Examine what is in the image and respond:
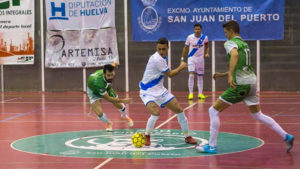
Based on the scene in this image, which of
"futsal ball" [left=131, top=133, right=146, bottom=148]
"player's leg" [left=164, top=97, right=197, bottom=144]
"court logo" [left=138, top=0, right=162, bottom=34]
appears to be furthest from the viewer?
"court logo" [left=138, top=0, right=162, bottom=34]

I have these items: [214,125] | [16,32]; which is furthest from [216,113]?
[16,32]

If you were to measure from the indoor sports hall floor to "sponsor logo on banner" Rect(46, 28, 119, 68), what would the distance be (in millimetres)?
1358

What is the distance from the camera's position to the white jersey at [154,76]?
9852mm

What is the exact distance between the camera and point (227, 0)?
2112cm

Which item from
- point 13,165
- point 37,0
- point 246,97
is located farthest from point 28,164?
point 37,0

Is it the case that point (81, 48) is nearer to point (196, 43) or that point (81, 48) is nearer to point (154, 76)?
point (196, 43)

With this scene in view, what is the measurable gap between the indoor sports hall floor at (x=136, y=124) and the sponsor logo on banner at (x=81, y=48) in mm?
1358

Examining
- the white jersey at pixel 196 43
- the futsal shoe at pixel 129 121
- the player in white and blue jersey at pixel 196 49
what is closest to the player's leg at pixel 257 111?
the futsal shoe at pixel 129 121

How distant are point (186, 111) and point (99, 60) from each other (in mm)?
7878

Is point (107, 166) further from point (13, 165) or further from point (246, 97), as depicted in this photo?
point (246, 97)

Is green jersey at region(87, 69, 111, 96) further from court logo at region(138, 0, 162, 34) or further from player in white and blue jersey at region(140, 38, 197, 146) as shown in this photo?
court logo at region(138, 0, 162, 34)

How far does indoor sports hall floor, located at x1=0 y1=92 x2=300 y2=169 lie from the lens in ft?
27.3

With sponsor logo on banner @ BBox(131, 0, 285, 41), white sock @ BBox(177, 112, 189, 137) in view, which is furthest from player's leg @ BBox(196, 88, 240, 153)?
sponsor logo on banner @ BBox(131, 0, 285, 41)

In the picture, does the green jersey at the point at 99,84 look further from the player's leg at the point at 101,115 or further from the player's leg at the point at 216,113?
the player's leg at the point at 216,113
